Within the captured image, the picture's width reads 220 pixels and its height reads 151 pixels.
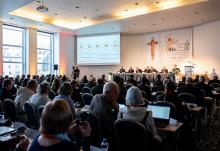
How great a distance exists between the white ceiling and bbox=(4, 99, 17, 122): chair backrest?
5.95 metres

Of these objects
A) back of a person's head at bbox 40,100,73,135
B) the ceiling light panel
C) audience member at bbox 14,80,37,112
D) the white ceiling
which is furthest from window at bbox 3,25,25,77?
back of a person's head at bbox 40,100,73,135

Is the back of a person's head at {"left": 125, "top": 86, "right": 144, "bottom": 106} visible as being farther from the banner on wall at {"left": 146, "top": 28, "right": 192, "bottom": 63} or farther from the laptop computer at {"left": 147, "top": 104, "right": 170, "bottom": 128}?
the banner on wall at {"left": 146, "top": 28, "right": 192, "bottom": 63}

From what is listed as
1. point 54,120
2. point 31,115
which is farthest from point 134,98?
point 31,115

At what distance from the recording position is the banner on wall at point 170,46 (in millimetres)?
15422

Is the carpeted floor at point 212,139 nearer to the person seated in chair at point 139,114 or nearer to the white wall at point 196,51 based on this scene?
the person seated in chair at point 139,114

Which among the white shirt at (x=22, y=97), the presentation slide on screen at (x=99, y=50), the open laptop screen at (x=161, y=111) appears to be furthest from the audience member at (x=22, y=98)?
the presentation slide on screen at (x=99, y=50)

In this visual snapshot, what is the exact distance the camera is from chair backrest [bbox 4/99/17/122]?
4457 mm

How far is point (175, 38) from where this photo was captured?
1597 cm

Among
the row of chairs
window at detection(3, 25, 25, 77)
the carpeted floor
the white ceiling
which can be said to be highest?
the white ceiling

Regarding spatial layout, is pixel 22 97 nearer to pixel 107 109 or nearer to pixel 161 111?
pixel 107 109

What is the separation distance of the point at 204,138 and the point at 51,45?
576 inches

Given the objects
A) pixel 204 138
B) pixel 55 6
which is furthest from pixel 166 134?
pixel 55 6

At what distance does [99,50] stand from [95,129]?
14.3 metres

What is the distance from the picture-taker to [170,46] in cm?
1623
